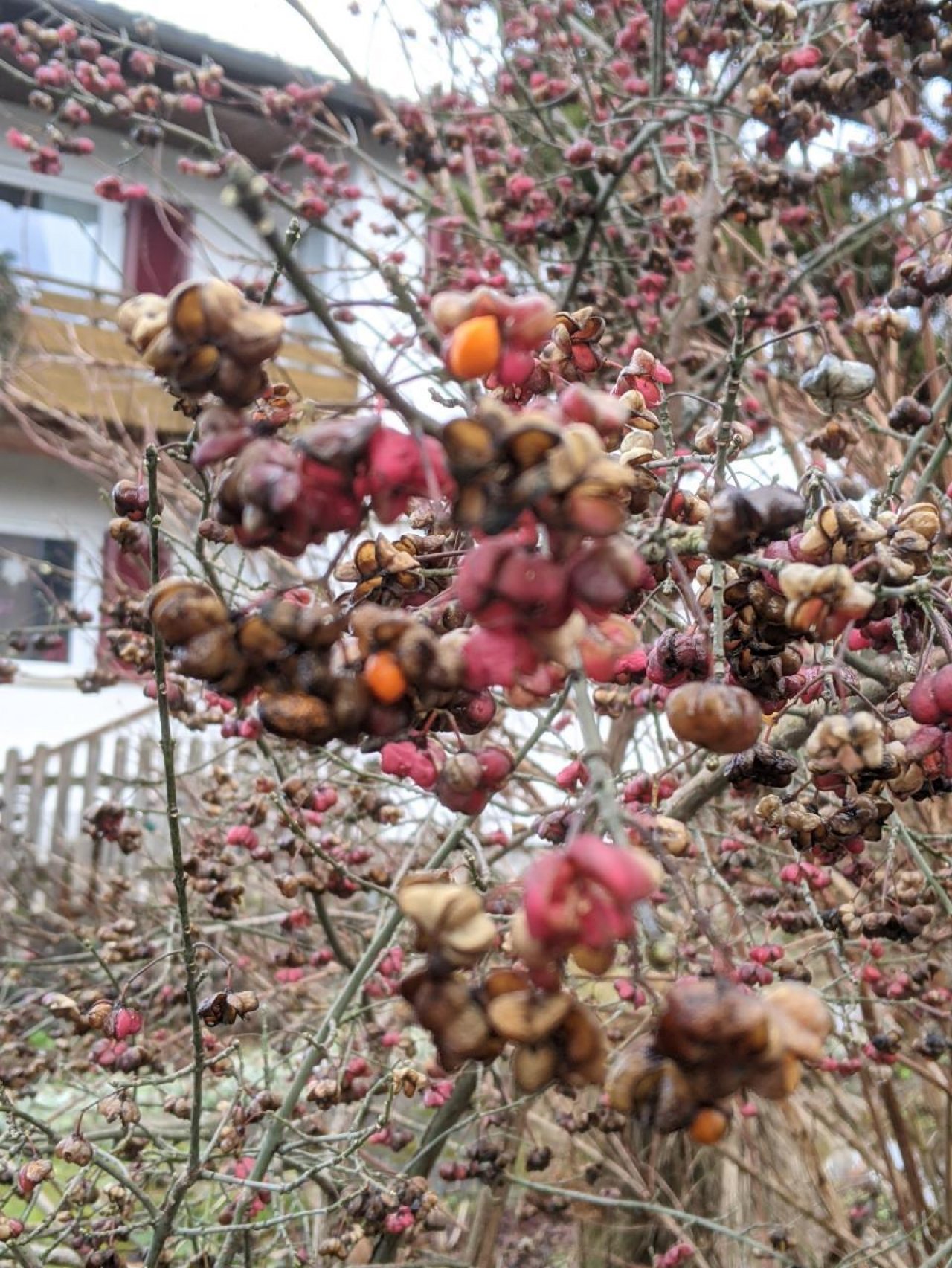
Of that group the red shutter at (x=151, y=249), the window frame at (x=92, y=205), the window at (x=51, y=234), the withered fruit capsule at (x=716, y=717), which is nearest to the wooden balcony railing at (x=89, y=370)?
the window at (x=51, y=234)

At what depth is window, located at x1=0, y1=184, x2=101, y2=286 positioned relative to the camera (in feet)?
33.4

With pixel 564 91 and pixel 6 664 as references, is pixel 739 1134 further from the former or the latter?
pixel 564 91

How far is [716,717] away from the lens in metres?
0.89

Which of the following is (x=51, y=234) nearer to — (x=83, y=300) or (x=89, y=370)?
(x=83, y=300)

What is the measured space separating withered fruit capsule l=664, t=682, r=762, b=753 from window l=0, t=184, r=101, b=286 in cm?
1072

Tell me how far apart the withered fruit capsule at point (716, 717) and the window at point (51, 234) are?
10720 mm

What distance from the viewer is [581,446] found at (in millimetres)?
742

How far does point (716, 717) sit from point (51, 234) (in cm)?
1121

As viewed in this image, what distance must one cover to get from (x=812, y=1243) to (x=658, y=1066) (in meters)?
4.00

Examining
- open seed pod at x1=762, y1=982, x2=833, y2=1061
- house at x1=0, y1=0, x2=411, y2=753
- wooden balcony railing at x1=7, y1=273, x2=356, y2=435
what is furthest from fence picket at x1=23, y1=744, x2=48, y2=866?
open seed pod at x1=762, y1=982, x2=833, y2=1061

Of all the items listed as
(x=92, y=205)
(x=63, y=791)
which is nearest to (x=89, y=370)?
(x=63, y=791)

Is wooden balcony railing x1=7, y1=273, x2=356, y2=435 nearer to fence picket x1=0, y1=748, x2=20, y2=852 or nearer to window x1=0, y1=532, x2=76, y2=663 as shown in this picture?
window x1=0, y1=532, x2=76, y2=663

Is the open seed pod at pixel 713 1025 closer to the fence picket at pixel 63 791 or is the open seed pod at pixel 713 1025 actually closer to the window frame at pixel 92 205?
the fence picket at pixel 63 791

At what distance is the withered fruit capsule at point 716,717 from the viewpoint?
2.91 ft
